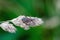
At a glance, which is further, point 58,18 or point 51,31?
point 58,18

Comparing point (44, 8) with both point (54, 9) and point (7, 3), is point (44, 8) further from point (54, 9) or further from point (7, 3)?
point (7, 3)

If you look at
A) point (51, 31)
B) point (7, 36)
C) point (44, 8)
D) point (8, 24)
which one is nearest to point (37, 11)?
point (44, 8)

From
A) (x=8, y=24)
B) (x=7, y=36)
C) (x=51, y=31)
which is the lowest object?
(x=8, y=24)

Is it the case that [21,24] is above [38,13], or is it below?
below

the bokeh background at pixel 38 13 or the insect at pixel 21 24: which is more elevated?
the bokeh background at pixel 38 13

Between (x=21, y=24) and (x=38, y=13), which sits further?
(x=38, y=13)

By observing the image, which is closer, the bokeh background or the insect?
the insect

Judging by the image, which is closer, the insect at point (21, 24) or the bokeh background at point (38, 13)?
the insect at point (21, 24)

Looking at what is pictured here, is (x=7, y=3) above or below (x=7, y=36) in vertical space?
above
